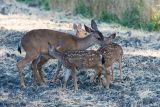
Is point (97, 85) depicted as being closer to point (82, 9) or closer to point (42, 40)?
point (42, 40)

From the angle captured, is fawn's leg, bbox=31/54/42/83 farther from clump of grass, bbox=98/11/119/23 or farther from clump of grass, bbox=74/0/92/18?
clump of grass, bbox=74/0/92/18

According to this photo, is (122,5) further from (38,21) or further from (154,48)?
(154,48)

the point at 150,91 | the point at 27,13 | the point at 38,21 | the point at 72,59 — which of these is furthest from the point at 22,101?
the point at 27,13

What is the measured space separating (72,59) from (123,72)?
1.53 m

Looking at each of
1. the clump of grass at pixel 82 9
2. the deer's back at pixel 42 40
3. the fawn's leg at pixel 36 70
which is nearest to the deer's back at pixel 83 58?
the deer's back at pixel 42 40

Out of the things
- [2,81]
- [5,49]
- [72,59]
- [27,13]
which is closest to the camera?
[72,59]

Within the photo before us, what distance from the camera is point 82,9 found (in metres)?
19.8

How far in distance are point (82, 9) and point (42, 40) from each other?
924 cm

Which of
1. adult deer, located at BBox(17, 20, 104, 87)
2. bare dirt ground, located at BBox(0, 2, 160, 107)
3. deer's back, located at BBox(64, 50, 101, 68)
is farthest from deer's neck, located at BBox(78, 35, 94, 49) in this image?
deer's back, located at BBox(64, 50, 101, 68)

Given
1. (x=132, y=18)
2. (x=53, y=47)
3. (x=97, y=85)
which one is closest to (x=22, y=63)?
(x=53, y=47)

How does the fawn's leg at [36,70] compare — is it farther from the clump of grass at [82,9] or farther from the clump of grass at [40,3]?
the clump of grass at [40,3]

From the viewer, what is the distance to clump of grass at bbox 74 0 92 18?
766 inches

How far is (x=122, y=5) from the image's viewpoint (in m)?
18.4

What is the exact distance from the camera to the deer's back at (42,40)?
1062 centimetres
